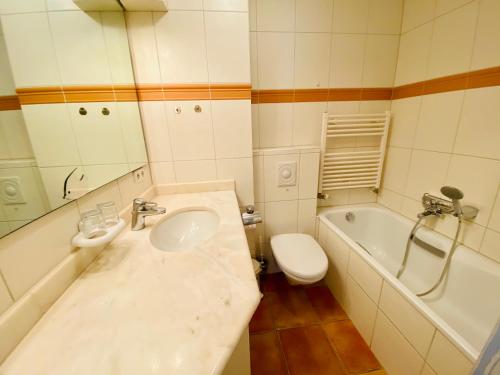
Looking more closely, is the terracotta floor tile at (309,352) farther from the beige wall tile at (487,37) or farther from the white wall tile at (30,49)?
the beige wall tile at (487,37)

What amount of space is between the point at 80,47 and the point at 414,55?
201 cm

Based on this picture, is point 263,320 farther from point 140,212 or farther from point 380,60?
point 380,60

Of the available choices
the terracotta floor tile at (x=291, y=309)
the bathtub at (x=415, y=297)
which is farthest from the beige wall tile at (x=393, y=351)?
the terracotta floor tile at (x=291, y=309)

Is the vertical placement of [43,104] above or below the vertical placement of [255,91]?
below

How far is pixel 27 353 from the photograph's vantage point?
42 centimetres

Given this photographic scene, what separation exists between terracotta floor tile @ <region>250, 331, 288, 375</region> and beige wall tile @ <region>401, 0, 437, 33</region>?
2.32 m

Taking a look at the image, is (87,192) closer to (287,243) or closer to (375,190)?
(287,243)

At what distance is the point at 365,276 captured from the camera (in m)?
1.19

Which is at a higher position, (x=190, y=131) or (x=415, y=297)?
(x=190, y=131)

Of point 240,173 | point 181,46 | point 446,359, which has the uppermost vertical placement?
point 181,46

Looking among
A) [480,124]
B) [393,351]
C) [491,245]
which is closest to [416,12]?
[480,124]

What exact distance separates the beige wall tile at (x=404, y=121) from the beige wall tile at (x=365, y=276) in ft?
3.23

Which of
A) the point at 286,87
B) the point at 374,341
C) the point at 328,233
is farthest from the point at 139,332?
the point at 286,87

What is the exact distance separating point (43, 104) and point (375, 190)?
7.14ft
